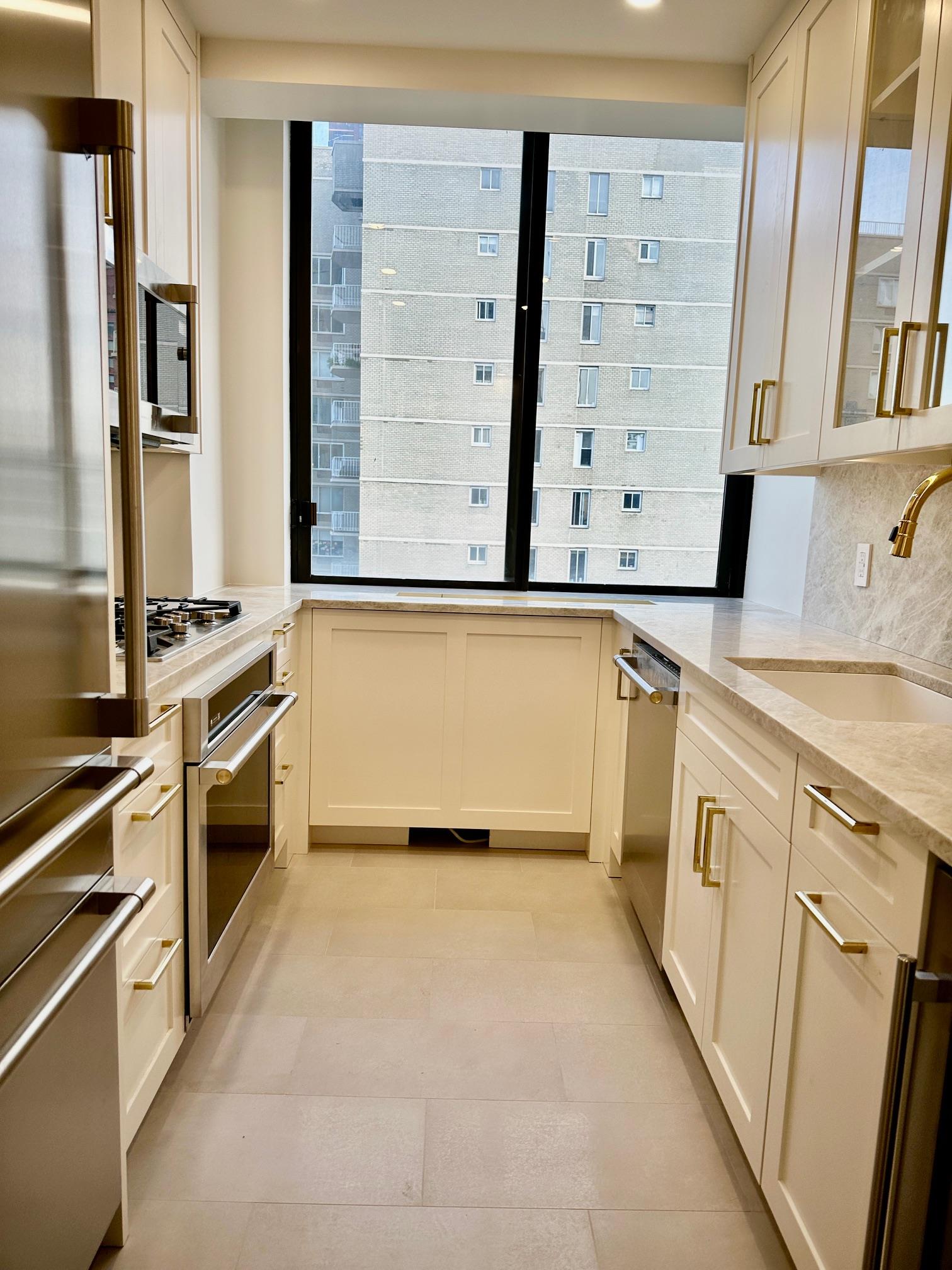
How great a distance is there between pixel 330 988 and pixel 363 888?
0.62 meters

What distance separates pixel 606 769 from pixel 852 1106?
2.00m

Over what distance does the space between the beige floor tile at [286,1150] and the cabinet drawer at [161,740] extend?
2.32 feet

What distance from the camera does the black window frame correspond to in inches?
132

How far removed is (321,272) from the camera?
3.39 metres

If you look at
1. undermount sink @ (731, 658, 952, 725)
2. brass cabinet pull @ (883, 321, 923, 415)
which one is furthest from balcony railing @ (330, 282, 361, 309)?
brass cabinet pull @ (883, 321, 923, 415)

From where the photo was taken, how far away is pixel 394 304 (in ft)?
11.2

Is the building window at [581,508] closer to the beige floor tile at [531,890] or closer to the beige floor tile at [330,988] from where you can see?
the beige floor tile at [531,890]

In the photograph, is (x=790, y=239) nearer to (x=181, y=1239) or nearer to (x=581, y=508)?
(x=581, y=508)

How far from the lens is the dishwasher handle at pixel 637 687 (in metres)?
2.29

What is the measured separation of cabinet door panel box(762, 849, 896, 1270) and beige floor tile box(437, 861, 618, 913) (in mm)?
1395

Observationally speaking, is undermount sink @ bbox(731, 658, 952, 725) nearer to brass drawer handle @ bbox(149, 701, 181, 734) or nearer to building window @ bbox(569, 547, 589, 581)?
brass drawer handle @ bbox(149, 701, 181, 734)

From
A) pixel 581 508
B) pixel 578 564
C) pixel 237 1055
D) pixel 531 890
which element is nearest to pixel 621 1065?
pixel 237 1055

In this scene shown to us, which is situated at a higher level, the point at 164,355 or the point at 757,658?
the point at 164,355

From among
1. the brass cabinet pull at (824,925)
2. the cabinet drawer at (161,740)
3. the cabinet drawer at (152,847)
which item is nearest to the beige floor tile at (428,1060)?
the cabinet drawer at (152,847)
